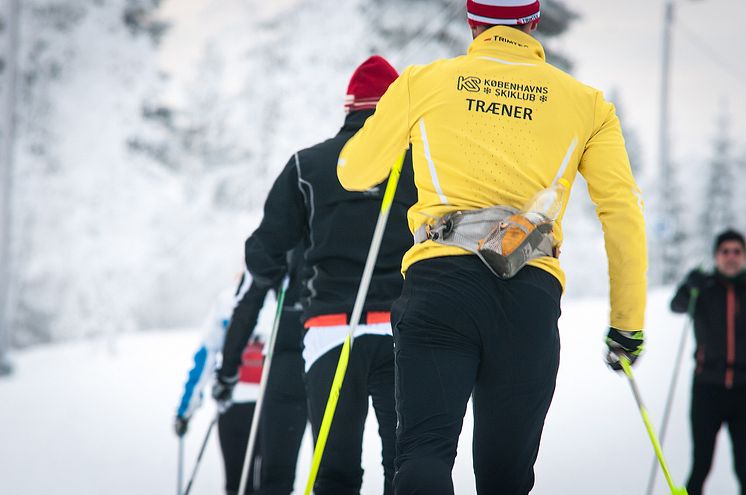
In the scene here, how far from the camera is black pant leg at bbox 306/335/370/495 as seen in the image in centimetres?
354

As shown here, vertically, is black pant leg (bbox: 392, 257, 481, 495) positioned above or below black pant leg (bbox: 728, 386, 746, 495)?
above

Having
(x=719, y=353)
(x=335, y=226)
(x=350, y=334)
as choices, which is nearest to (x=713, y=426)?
(x=719, y=353)

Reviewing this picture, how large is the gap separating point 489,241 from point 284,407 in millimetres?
2262

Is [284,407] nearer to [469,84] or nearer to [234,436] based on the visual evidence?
[234,436]

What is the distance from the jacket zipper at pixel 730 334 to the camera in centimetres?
617

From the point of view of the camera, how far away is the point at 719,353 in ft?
20.6

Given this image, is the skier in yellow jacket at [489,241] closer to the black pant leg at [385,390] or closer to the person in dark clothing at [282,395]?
the black pant leg at [385,390]

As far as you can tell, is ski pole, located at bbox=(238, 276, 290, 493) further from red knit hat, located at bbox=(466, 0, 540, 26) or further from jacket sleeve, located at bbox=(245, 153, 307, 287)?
red knit hat, located at bbox=(466, 0, 540, 26)

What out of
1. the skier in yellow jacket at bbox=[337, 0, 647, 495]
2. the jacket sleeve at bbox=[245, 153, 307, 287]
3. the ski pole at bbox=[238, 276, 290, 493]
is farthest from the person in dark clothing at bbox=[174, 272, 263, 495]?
the skier in yellow jacket at bbox=[337, 0, 647, 495]

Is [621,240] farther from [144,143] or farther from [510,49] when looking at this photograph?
[144,143]

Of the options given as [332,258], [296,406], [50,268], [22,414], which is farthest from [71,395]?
[332,258]

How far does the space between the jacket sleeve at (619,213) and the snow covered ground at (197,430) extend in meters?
3.08

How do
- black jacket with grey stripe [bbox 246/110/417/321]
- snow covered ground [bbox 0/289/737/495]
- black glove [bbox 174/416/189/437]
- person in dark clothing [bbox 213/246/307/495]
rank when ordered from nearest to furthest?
black jacket with grey stripe [bbox 246/110/417/321] < person in dark clothing [bbox 213/246/307/495] < black glove [bbox 174/416/189/437] < snow covered ground [bbox 0/289/737/495]

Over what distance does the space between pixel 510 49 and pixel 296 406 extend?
238 centimetres
